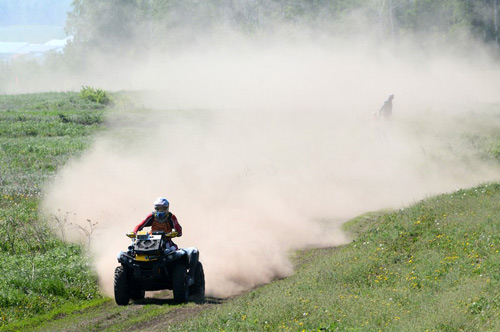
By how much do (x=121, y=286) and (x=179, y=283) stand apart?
1.24 meters

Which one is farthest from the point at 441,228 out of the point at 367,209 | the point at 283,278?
the point at 367,209

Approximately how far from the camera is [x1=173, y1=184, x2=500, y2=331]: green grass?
32.2 feet

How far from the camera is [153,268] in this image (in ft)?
43.4

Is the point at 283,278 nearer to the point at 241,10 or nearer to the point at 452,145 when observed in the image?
the point at 452,145

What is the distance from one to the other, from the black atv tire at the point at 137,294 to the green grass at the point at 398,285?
88.6 inches

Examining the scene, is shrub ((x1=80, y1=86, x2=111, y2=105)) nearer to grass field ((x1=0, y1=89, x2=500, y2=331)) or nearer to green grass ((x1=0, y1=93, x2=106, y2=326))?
green grass ((x1=0, y1=93, x2=106, y2=326))

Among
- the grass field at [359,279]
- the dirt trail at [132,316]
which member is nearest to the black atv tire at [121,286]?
the dirt trail at [132,316]

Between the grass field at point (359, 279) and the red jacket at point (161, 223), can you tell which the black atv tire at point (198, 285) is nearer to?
the red jacket at point (161, 223)

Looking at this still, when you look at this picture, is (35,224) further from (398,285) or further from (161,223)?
(398,285)

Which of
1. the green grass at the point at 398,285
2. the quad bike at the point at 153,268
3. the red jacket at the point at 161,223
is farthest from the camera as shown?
the red jacket at the point at 161,223

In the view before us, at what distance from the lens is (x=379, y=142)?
1399 inches

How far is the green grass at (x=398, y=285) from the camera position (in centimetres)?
983

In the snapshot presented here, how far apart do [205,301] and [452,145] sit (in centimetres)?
2315

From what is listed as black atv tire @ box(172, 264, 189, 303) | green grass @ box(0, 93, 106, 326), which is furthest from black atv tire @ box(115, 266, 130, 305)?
green grass @ box(0, 93, 106, 326)
